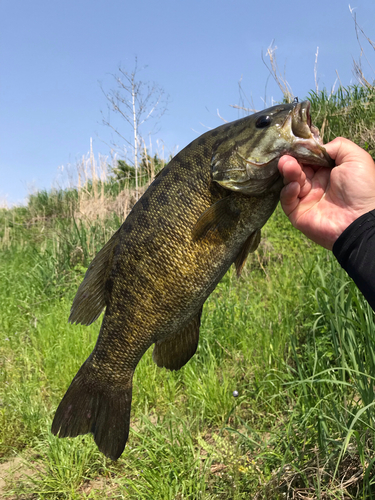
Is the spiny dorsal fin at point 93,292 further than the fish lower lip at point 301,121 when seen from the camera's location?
Yes

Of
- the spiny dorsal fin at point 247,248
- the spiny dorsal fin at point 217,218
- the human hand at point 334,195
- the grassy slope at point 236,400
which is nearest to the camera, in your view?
the spiny dorsal fin at point 217,218

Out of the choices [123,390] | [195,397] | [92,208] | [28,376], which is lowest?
[195,397]

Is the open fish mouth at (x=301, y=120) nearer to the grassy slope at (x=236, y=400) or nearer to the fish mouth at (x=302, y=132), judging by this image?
the fish mouth at (x=302, y=132)

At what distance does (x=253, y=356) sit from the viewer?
3410 mm

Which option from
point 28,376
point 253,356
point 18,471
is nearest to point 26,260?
point 28,376

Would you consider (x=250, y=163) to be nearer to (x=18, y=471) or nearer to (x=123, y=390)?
(x=123, y=390)

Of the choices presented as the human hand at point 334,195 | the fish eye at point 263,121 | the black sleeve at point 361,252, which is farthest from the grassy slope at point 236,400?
the fish eye at point 263,121

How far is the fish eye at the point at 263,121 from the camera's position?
4.91 ft

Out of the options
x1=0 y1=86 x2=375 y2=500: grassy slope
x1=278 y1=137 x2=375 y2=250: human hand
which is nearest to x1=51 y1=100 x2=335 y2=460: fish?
x1=278 y1=137 x2=375 y2=250: human hand

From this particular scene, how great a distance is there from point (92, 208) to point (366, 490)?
23.1ft

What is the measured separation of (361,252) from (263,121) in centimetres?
66

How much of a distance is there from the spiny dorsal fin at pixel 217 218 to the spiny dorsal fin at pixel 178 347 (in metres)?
0.39

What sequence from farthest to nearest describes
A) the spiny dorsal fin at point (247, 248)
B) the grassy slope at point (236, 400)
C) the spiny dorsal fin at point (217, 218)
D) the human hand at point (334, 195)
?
the grassy slope at point (236, 400) → the human hand at point (334, 195) → the spiny dorsal fin at point (247, 248) → the spiny dorsal fin at point (217, 218)

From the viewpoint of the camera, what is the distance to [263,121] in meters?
1.50
